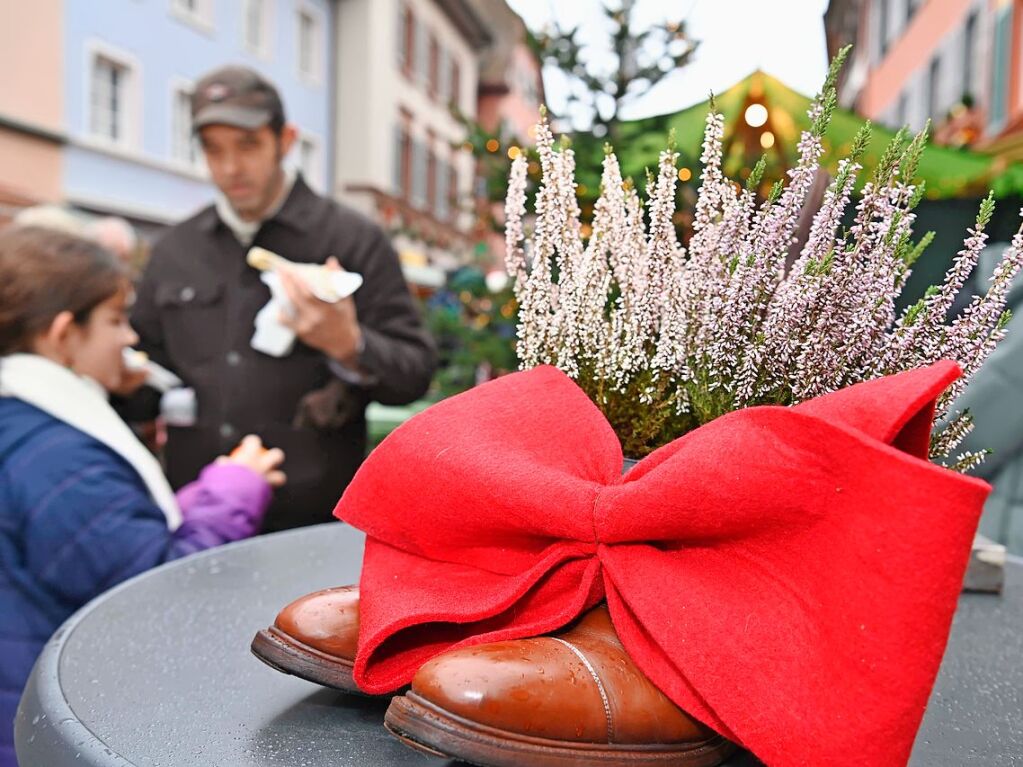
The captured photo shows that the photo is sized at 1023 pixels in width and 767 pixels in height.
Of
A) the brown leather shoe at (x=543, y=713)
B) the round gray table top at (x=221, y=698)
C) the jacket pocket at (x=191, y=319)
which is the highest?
the jacket pocket at (x=191, y=319)

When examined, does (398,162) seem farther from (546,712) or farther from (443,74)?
(546,712)

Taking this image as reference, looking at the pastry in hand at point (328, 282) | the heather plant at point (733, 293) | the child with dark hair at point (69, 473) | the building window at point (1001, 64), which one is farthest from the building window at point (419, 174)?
the heather plant at point (733, 293)

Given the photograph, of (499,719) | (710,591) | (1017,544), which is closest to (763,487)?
(710,591)

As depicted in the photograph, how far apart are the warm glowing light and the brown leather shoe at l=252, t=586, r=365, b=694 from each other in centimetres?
269

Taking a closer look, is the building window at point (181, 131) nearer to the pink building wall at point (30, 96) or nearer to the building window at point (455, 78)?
the pink building wall at point (30, 96)

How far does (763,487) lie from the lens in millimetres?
581

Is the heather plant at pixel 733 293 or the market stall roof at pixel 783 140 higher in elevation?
the market stall roof at pixel 783 140

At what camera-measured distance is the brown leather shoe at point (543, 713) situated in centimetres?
55

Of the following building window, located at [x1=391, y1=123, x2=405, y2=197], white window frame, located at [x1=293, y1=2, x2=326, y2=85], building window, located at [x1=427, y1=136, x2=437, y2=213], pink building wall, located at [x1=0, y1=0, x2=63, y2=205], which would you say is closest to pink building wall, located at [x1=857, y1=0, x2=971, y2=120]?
building window, located at [x1=391, y1=123, x2=405, y2=197]

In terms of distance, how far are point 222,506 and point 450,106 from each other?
2978 millimetres

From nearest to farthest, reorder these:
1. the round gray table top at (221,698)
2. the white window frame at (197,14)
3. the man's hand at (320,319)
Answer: the round gray table top at (221,698) < the man's hand at (320,319) < the white window frame at (197,14)

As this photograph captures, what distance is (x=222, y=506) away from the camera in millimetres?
1621

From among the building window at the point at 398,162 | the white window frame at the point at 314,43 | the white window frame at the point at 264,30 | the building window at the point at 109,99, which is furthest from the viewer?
the building window at the point at 398,162

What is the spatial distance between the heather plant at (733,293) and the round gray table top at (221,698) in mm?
216
